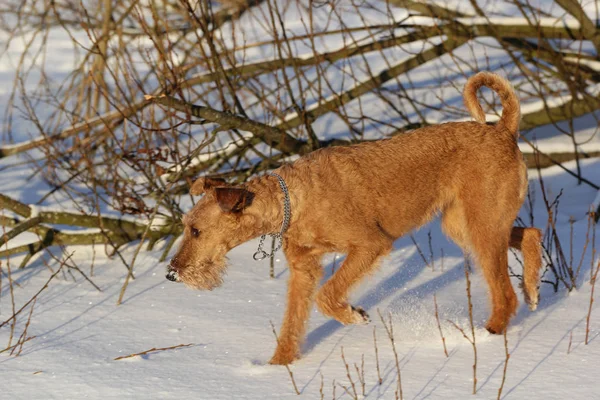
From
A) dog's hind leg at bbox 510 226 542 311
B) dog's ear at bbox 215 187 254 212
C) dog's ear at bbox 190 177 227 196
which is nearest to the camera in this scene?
dog's ear at bbox 215 187 254 212

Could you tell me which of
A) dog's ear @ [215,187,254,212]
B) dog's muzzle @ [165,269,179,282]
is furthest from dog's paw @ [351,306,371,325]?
dog's muzzle @ [165,269,179,282]

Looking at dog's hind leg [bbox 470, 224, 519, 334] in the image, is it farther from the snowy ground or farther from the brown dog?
the snowy ground

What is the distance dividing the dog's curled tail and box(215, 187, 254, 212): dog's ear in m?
1.34

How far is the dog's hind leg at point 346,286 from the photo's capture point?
11.9 ft

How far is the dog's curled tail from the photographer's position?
398 cm

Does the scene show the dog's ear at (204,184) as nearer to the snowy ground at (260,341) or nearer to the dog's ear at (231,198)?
the dog's ear at (231,198)

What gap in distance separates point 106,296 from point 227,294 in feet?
2.46

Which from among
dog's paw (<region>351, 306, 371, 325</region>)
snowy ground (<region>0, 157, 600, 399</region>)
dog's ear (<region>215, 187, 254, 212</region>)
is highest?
dog's ear (<region>215, 187, 254, 212</region>)

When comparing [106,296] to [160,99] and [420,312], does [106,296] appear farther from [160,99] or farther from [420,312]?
[420,312]

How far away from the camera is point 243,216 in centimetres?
361

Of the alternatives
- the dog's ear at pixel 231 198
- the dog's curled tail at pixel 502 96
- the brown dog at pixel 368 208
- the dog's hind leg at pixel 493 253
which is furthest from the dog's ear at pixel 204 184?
the dog's curled tail at pixel 502 96

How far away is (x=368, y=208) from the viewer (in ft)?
12.5

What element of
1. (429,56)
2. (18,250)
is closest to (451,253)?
(429,56)

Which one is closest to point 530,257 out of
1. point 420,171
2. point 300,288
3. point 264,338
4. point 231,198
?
point 420,171
